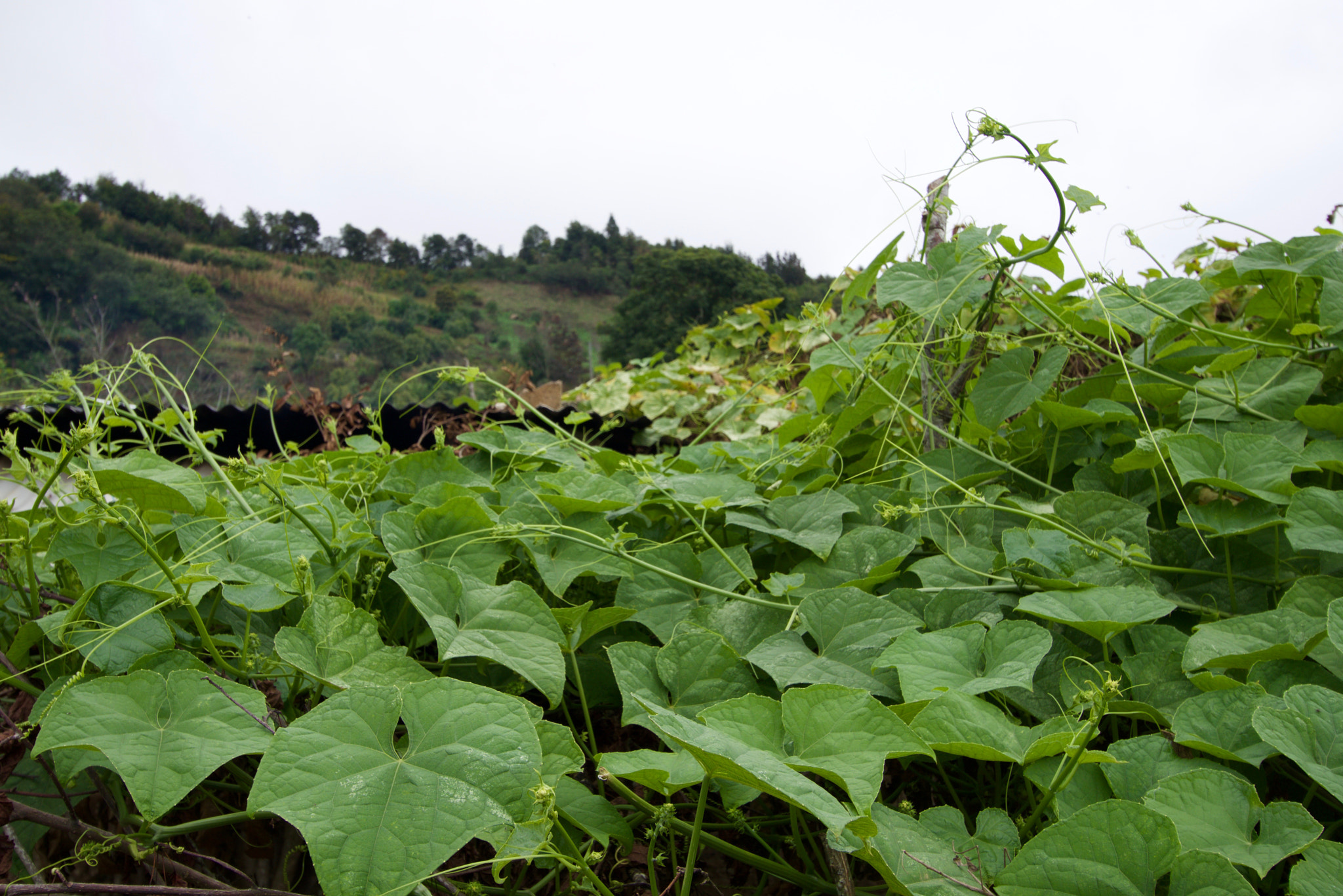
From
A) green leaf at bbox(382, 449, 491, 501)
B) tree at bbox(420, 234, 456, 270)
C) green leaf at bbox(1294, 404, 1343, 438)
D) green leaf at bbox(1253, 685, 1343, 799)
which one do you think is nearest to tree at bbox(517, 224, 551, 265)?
tree at bbox(420, 234, 456, 270)

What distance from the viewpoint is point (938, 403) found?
4.99 feet

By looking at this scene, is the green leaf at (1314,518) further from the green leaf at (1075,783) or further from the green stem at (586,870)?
the green stem at (586,870)

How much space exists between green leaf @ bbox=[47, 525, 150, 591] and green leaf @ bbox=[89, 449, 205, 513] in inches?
2.6

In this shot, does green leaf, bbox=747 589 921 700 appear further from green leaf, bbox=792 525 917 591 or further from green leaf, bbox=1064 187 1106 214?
green leaf, bbox=1064 187 1106 214

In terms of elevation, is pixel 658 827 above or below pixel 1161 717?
below

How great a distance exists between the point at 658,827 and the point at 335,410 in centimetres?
268

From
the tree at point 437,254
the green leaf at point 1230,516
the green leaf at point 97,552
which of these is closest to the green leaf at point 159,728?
the green leaf at point 97,552

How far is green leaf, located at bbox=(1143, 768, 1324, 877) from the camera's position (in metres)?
0.61

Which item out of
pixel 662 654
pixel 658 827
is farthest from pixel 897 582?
pixel 658 827

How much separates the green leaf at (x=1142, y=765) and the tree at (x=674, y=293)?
619 inches

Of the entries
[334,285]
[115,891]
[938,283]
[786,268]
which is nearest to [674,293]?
[786,268]

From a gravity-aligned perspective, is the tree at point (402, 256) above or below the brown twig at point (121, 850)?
above

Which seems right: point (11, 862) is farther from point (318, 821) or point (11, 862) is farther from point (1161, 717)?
point (1161, 717)

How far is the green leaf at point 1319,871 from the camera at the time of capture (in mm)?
575
